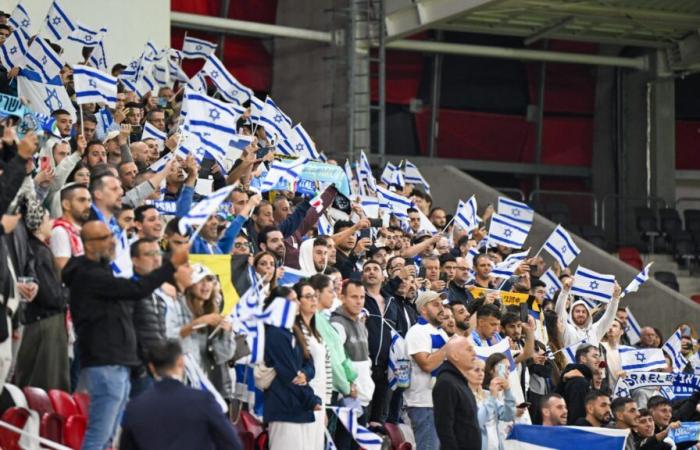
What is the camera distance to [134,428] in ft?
25.6

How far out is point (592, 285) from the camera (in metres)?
16.8

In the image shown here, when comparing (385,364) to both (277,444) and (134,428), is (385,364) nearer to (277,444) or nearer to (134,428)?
(277,444)

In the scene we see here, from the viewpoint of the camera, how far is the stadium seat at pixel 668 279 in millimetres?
24328

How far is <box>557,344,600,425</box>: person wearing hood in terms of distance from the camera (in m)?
13.8

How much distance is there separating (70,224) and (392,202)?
7.82 m

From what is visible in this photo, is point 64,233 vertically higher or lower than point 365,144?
lower

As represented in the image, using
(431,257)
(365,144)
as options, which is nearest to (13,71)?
(431,257)

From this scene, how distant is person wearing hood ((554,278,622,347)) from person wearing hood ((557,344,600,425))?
102 centimetres

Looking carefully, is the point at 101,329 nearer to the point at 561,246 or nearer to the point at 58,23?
the point at 58,23

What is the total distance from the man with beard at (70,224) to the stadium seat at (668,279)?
1597cm

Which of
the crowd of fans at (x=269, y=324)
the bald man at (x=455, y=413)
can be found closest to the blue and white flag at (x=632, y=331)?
the crowd of fans at (x=269, y=324)

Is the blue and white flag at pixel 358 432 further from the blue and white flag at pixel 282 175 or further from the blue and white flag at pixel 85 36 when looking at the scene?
the blue and white flag at pixel 85 36

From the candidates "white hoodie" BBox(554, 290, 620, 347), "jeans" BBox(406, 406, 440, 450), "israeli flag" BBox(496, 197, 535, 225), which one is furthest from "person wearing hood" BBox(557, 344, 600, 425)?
"israeli flag" BBox(496, 197, 535, 225)

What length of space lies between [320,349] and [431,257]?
12.7 feet
